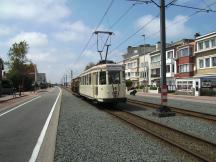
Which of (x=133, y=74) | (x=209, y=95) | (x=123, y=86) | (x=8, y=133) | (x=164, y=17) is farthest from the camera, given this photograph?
(x=133, y=74)

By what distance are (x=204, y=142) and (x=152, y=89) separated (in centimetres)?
5588

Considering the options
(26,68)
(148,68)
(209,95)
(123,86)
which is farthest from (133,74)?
(123,86)

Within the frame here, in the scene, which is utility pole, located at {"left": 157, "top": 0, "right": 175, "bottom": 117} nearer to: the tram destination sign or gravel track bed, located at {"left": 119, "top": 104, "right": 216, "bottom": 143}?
gravel track bed, located at {"left": 119, "top": 104, "right": 216, "bottom": 143}

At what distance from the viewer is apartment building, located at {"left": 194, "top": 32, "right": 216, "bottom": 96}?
47969 mm

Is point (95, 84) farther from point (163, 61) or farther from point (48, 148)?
point (48, 148)

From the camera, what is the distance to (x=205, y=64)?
54469mm

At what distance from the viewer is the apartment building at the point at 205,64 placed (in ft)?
157

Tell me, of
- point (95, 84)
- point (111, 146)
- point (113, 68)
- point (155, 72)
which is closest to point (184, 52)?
point (155, 72)

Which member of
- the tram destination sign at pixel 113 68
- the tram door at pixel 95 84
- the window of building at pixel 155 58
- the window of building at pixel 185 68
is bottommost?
the tram door at pixel 95 84

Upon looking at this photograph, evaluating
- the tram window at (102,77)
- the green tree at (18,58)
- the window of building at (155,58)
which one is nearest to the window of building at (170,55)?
the window of building at (155,58)

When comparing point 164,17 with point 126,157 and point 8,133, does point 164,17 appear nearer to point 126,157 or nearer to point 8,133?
point 8,133

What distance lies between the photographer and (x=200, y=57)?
5612 cm

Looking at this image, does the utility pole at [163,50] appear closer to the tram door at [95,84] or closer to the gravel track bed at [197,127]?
the gravel track bed at [197,127]

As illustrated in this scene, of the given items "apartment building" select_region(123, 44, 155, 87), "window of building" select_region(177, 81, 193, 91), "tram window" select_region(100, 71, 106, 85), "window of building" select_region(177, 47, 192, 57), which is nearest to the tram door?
"tram window" select_region(100, 71, 106, 85)
